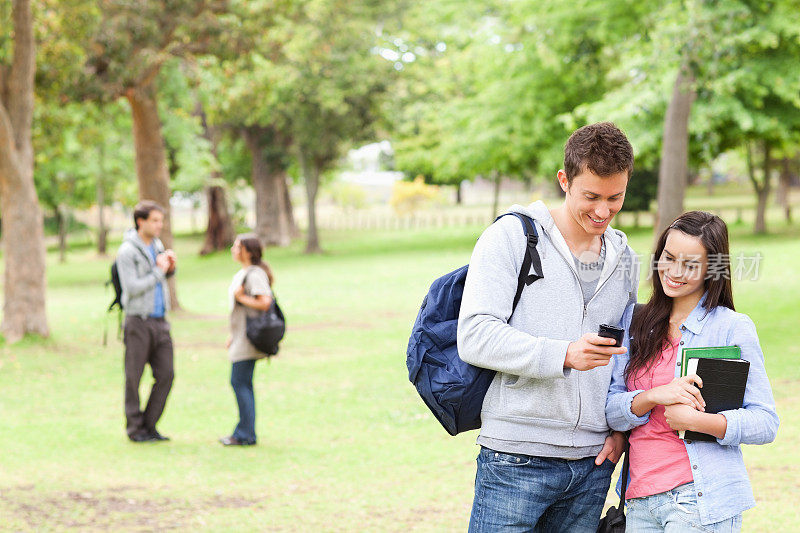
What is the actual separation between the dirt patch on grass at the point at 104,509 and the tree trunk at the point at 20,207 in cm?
720

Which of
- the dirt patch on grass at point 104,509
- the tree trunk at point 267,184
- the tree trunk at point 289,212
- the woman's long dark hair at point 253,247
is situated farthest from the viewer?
the tree trunk at point 289,212

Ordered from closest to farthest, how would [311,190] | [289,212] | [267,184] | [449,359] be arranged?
[449,359] → [311,190] → [267,184] → [289,212]

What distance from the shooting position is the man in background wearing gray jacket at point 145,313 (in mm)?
8195

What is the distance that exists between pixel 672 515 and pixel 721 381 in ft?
1.47

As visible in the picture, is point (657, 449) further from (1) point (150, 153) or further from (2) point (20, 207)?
(1) point (150, 153)

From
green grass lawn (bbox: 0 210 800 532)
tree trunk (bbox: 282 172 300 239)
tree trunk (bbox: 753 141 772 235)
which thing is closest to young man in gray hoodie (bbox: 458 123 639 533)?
green grass lawn (bbox: 0 210 800 532)

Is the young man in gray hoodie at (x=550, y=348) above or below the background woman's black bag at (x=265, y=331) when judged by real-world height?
above

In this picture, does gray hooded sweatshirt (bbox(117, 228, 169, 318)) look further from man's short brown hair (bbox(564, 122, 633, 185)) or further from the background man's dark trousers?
man's short brown hair (bbox(564, 122, 633, 185))

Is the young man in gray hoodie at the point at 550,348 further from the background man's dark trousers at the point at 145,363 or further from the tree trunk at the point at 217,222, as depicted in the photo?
the tree trunk at the point at 217,222

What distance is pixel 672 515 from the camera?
2.84 metres

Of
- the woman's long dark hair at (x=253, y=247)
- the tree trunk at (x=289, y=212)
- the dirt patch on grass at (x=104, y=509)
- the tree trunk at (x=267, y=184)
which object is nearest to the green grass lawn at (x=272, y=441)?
the dirt patch on grass at (x=104, y=509)

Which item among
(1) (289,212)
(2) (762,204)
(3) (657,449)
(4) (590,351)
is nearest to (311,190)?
(1) (289,212)

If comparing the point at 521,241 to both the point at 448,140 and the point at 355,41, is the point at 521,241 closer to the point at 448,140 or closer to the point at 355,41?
the point at 355,41

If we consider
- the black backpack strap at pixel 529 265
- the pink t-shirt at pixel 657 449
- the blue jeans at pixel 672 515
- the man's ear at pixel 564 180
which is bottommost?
the blue jeans at pixel 672 515
